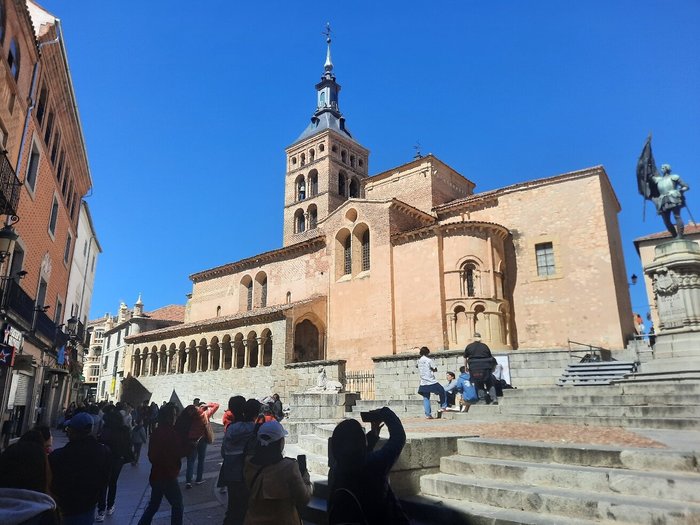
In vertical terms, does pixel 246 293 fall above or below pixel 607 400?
above

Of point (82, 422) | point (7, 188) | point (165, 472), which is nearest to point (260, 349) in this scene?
point (7, 188)

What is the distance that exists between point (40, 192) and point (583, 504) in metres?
15.7

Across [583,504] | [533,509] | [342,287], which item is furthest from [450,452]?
[342,287]

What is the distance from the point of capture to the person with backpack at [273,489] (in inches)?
132

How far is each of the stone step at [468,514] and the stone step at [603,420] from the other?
3876 millimetres

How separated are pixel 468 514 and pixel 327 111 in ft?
161

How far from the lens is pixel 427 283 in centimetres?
2411

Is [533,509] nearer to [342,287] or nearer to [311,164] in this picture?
[342,287]

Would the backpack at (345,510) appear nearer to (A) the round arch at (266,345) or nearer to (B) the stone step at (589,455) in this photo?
(B) the stone step at (589,455)

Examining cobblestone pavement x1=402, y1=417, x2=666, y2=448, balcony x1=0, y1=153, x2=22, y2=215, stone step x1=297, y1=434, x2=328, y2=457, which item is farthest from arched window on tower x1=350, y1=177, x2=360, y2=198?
stone step x1=297, y1=434, x2=328, y2=457

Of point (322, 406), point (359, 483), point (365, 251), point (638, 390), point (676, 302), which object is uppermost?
point (365, 251)

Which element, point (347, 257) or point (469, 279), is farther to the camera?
point (347, 257)

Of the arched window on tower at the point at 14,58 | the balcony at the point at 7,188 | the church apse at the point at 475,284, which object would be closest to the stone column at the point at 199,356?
the church apse at the point at 475,284

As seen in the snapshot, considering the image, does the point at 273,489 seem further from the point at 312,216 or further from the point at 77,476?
the point at 312,216
